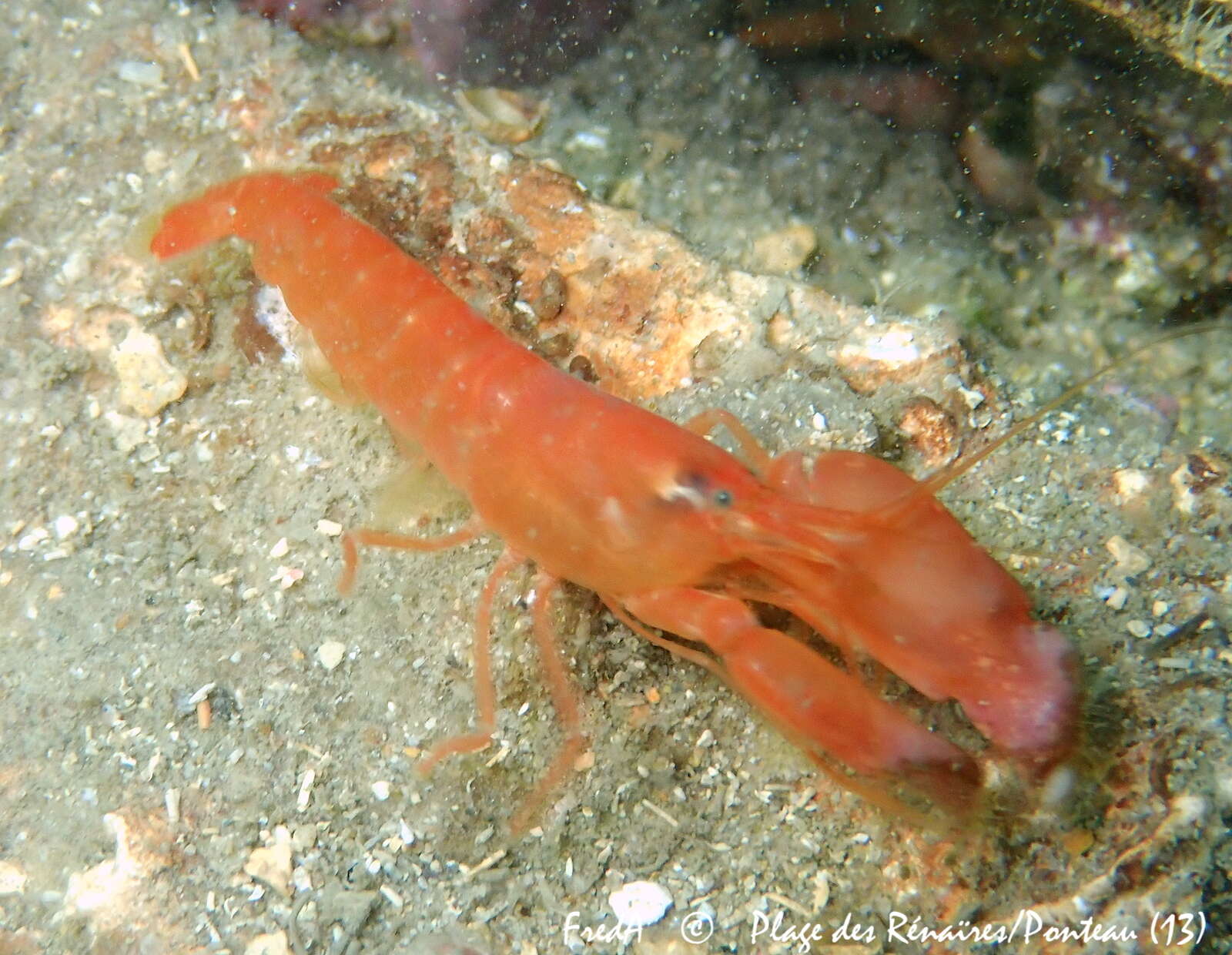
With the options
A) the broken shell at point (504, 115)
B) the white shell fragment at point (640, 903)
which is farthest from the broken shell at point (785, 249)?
the white shell fragment at point (640, 903)

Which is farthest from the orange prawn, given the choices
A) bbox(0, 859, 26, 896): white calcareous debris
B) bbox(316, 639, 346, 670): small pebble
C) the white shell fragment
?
bbox(0, 859, 26, 896): white calcareous debris

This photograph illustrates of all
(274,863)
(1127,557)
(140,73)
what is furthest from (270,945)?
(140,73)

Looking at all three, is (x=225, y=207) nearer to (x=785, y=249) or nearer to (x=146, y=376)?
(x=146, y=376)

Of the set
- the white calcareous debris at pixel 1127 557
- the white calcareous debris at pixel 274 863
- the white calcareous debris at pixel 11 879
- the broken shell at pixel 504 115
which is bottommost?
the white calcareous debris at pixel 11 879

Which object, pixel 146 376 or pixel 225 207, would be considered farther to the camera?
pixel 225 207

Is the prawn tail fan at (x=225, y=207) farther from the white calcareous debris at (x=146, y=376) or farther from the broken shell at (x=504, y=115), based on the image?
the broken shell at (x=504, y=115)
